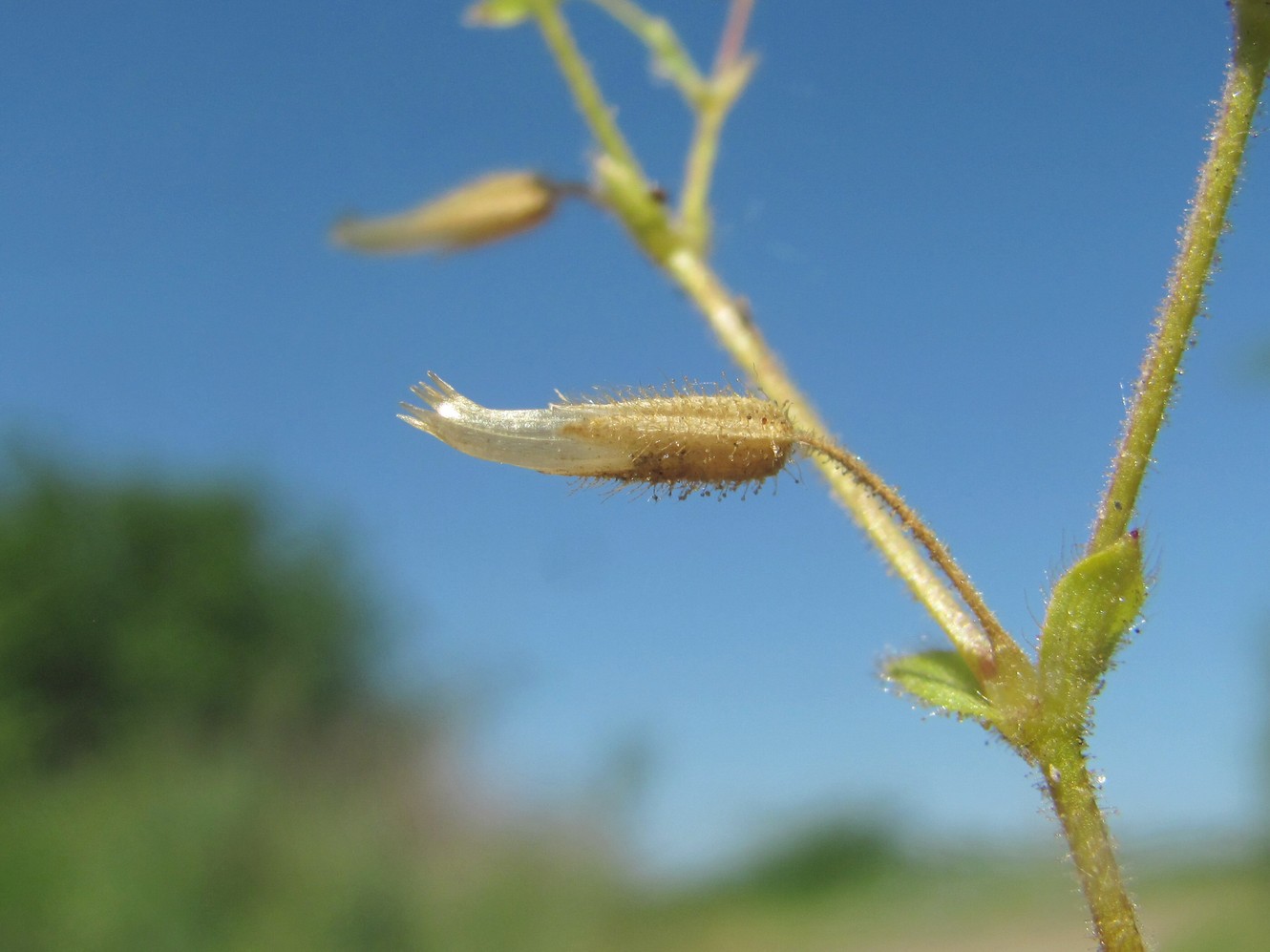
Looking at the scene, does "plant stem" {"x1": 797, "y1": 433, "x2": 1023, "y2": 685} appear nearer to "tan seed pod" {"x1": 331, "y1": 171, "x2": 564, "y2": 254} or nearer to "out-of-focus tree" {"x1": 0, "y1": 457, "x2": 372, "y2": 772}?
"tan seed pod" {"x1": 331, "y1": 171, "x2": 564, "y2": 254}

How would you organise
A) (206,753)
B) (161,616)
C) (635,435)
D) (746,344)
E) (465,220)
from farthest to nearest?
(161,616), (206,753), (465,220), (746,344), (635,435)

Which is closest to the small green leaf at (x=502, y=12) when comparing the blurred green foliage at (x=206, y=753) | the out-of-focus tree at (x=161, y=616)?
the blurred green foliage at (x=206, y=753)

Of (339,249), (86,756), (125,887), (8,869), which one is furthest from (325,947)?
(339,249)

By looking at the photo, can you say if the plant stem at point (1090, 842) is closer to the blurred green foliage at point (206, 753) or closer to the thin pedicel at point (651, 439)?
the thin pedicel at point (651, 439)

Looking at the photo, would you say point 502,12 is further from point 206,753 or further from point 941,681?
point 206,753

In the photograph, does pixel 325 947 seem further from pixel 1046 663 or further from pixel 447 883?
pixel 1046 663

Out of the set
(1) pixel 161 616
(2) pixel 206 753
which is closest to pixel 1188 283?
(2) pixel 206 753

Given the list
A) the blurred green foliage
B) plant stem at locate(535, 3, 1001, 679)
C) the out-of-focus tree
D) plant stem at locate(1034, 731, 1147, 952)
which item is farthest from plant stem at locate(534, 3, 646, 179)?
the out-of-focus tree
